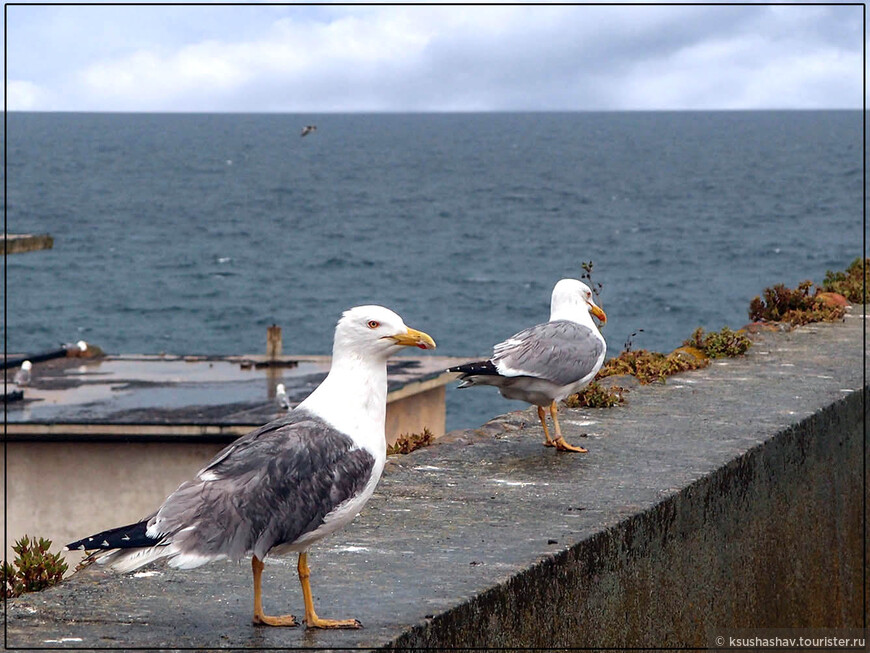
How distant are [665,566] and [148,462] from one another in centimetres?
1328

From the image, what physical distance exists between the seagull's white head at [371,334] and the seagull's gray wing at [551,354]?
253 cm

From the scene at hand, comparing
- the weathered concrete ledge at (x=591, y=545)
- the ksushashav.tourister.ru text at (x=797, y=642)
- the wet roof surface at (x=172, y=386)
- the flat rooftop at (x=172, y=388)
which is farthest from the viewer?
the wet roof surface at (x=172, y=386)

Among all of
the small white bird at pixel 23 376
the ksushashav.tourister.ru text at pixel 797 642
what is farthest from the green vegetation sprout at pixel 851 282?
the small white bird at pixel 23 376

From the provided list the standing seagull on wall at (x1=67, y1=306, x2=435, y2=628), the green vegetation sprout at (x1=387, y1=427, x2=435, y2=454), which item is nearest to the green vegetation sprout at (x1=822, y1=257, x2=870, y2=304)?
the green vegetation sprout at (x1=387, y1=427, x2=435, y2=454)

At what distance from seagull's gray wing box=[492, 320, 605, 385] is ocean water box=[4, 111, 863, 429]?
31669mm

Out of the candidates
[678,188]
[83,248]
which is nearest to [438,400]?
[83,248]

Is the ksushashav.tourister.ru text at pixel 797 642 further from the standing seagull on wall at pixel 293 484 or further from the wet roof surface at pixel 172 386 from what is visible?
the wet roof surface at pixel 172 386

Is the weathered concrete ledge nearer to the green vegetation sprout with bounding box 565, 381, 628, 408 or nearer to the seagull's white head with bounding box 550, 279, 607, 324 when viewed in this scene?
the green vegetation sprout with bounding box 565, 381, 628, 408

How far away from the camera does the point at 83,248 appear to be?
324ft

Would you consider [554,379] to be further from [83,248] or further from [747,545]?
[83,248]

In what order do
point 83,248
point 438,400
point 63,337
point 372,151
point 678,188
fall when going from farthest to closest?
point 372,151 < point 678,188 < point 83,248 < point 63,337 < point 438,400

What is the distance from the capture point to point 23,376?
76.3ft

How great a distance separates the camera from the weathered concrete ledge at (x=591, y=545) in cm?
523

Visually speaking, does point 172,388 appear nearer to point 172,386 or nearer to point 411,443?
point 172,386
